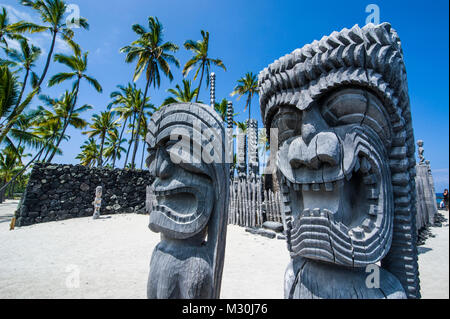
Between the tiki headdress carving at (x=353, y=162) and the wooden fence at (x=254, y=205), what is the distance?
21.4 ft

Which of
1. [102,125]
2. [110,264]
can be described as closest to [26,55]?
[102,125]

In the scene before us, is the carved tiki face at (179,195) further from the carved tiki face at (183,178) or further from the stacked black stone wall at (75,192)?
the stacked black stone wall at (75,192)

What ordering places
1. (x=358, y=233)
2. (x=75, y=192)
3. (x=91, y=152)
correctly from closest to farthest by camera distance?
(x=358, y=233)
(x=75, y=192)
(x=91, y=152)

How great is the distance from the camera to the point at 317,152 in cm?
133

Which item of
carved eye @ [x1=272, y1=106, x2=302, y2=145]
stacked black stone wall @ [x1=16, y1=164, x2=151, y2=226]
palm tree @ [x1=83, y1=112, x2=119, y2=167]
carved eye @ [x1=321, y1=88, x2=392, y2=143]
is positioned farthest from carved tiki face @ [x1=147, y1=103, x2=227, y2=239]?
palm tree @ [x1=83, y1=112, x2=119, y2=167]

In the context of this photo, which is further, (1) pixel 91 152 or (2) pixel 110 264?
(1) pixel 91 152

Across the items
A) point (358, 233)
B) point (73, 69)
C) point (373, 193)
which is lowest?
point (358, 233)

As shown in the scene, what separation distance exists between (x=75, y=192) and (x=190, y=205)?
1090 cm

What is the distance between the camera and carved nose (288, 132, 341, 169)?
130 cm

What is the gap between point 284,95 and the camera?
1567 mm

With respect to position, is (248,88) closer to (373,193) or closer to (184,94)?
(184,94)

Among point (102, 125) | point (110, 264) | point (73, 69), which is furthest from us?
point (102, 125)
